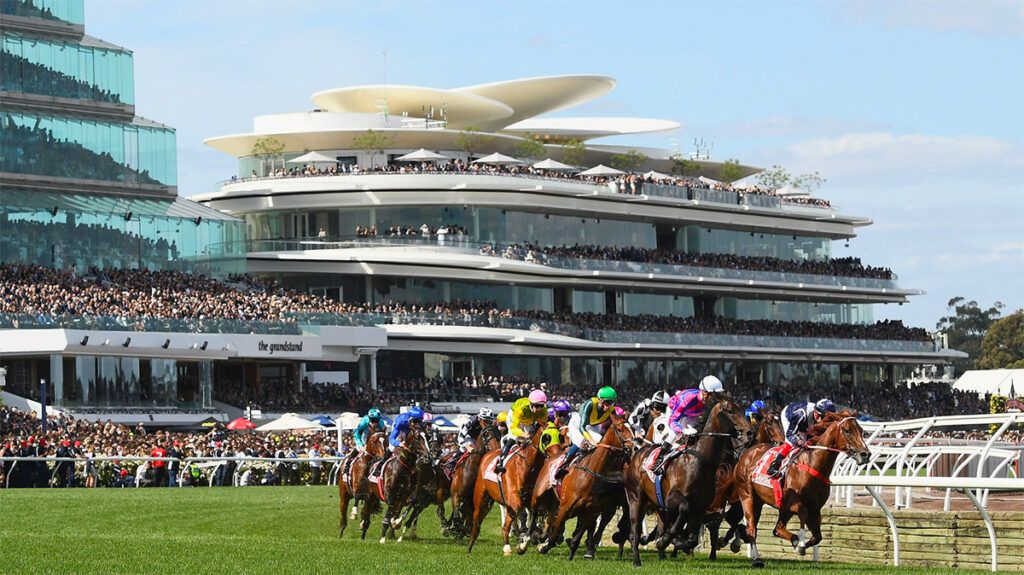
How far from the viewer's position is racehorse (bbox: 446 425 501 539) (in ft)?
66.3

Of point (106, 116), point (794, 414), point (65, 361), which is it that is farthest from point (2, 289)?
point (794, 414)

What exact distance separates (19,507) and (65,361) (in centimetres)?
2126

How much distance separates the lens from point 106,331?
151 ft

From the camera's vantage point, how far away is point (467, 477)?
2025 cm

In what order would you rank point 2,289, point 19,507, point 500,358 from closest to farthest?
1. point 19,507
2. point 2,289
3. point 500,358

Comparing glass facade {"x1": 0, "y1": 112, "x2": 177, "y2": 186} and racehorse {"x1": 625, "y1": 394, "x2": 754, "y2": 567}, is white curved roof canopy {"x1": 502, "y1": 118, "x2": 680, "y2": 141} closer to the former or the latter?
glass facade {"x1": 0, "y1": 112, "x2": 177, "y2": 186}

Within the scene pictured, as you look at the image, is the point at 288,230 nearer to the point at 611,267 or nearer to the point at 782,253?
the point at 611,267

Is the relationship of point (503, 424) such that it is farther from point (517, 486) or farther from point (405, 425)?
point (517, 486)

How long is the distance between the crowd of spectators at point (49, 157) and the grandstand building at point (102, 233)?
38 millimetres

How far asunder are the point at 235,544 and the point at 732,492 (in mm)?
5229

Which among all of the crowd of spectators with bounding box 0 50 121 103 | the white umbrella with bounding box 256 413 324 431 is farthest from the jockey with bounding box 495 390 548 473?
the crowd of spectators with bounding box 0 50 121 103

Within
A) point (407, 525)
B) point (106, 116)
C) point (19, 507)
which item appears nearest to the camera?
point (407, 525)

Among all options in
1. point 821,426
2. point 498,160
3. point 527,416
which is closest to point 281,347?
point 498,160

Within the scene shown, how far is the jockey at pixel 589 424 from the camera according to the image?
58.2ft
